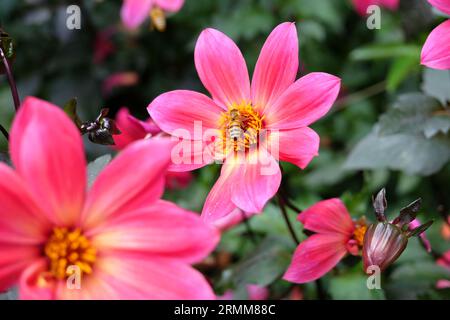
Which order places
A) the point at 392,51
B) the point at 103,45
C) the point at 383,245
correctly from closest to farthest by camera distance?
the point at 383,245 → the point at 392,51 → the point at 103,45

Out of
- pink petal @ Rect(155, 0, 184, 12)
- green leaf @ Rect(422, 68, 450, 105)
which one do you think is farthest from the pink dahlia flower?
pink petal @ Rect(155, 0, 184, 12)

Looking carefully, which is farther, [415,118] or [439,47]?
[415,118]

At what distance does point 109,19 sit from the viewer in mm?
1520

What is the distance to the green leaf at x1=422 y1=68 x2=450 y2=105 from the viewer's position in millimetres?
895

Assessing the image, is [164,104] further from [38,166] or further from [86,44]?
[86,44]

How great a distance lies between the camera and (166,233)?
1.46ft

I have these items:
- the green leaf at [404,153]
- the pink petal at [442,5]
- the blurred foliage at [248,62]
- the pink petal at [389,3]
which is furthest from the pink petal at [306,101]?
the pink petal at [389,3]

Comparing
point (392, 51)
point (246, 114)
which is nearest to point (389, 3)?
point (392, 51)

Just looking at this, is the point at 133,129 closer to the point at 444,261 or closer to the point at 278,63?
the point at 278,63

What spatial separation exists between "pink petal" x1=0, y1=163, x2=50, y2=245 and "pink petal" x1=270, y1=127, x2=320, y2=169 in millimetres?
241

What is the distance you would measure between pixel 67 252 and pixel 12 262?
5 cm

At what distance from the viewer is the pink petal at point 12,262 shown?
429mm

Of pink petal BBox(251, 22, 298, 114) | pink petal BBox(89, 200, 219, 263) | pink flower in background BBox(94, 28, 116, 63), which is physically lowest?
pink petal BBox(89, 200, 219, 263)

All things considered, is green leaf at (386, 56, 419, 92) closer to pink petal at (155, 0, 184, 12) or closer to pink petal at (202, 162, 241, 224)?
pink petal at (155, 0, 184, 12)
